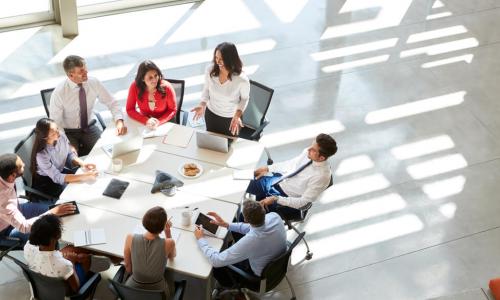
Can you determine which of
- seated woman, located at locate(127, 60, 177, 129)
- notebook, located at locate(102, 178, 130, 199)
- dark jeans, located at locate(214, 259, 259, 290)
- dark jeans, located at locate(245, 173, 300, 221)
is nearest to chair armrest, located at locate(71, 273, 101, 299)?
notebook, located at locate(102, 178, 130, 199)

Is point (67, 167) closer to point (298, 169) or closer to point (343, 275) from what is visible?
point (298, 169)

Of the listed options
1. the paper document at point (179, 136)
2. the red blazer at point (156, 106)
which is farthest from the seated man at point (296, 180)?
the red blazer at point (156, 106)

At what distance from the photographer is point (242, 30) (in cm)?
841

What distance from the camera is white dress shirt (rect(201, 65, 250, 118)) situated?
233 inches

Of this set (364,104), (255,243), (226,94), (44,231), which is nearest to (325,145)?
(255,243)

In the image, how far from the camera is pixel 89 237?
4.75 meters

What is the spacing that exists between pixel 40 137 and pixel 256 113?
2.06 metres

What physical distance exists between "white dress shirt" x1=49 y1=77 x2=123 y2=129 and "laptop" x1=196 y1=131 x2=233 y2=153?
832 mm

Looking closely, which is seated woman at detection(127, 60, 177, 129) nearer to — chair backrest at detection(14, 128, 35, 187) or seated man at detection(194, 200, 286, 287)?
chair backrest at detection(14, 128, 35, 187)

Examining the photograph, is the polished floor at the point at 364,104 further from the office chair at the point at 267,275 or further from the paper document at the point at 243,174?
the paper document at the point at 243,174

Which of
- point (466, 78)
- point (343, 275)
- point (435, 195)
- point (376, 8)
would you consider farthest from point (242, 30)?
point (343, 275)

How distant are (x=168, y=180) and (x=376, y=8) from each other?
5090 millimetres

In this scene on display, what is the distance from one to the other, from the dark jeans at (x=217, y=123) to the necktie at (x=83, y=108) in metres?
1.16

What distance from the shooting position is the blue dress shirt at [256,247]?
462 cm
